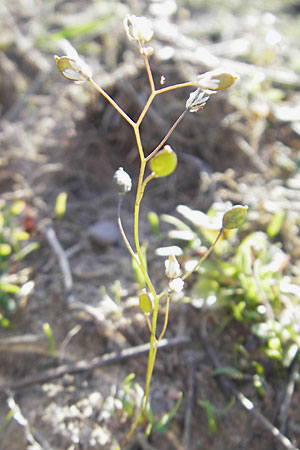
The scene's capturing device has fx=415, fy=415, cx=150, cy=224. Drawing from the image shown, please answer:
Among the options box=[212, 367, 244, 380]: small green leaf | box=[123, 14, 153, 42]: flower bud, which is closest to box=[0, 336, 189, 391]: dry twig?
box=[212, 367, 244, 380]: small green leaf

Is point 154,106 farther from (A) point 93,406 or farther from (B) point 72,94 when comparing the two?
(A) point 93,406

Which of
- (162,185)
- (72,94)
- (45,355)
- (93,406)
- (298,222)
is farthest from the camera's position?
(72,94)

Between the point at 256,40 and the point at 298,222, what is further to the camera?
the point at 256,40

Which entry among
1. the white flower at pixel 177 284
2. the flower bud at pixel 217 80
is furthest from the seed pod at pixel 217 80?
the white flower at pixel 177 284

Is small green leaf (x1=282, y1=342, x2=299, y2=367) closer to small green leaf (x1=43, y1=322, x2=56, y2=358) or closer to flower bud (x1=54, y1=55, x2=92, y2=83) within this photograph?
small green leaf (x1=43, y1=322, x2=56, y2=358)

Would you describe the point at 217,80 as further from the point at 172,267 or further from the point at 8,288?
the point at 8,288

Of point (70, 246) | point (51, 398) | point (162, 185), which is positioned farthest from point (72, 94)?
point (51, 398)

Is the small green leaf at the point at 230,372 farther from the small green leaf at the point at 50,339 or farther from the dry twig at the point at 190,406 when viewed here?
the small green leaf at the point at 50,339
